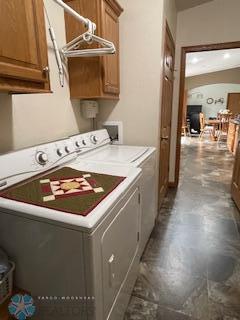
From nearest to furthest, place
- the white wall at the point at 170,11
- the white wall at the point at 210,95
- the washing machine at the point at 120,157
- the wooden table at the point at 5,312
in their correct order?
the wooden table at the point at 5,312 → the washing machine at the point at 120,157 → the white wall at the point at 170,11 → the white wall at the point at 210,95

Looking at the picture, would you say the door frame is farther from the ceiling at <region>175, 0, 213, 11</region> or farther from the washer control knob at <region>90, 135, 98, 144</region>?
the washer control knob at <region>90, 135, 98, 144</region>

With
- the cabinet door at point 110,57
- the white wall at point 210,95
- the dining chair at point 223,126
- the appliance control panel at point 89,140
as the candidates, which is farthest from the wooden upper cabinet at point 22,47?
the white wall at point 210,95

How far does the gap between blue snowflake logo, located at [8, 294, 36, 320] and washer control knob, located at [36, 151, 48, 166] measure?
68cm

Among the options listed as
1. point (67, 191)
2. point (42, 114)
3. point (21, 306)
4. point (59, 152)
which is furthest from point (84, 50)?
point (21, 306)

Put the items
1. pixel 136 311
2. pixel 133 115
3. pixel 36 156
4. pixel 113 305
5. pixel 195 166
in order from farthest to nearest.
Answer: pixel 195 166 < pixel 133 115 < pixel 136 311 < pixel 36 156 < pixel 113 305

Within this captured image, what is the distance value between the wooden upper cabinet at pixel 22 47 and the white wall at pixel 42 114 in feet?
1.17

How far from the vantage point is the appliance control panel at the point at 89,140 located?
1.65 m

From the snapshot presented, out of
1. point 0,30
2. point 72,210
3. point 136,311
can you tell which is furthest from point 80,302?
point 0,30

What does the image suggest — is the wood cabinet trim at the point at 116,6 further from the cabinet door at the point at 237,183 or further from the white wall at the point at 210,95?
the white wall at the point at 210,95

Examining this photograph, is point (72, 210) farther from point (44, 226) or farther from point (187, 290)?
point (187, 290)

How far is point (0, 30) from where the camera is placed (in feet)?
2.61

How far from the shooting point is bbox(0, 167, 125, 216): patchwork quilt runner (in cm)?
83

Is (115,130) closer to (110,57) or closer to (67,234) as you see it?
(110,57)

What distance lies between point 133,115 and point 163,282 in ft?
4.90
